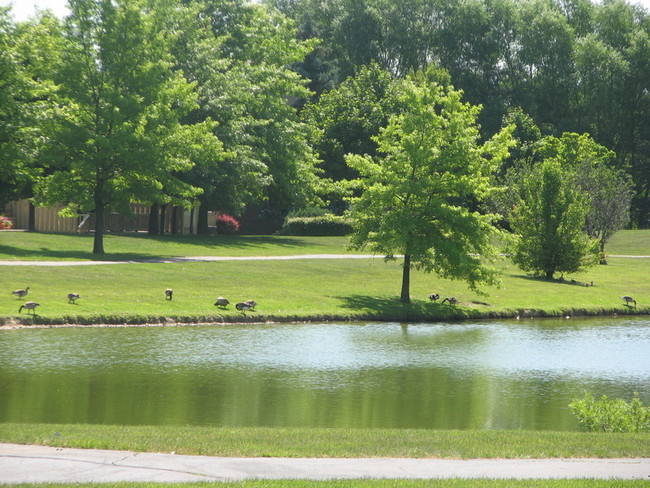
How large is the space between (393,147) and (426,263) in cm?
497

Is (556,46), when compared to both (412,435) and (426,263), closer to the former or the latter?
(426,263)

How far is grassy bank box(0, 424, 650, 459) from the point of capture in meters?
12.3

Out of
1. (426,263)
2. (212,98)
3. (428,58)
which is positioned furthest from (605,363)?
(428,58)

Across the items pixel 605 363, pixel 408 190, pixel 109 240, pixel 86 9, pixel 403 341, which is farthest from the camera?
pixel 109 240

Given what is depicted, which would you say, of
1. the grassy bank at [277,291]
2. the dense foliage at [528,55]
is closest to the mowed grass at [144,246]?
the grassy bank at [277,291]

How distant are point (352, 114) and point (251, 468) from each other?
203 feet

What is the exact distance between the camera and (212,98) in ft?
189

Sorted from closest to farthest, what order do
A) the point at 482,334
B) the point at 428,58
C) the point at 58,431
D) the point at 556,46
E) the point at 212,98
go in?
the point at 58,431
the point at 482,334
the point at 212,98
the point at 556,46
the point at 428,58

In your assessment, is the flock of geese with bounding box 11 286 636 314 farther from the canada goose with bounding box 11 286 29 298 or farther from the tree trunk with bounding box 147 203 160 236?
the tree trunk with bounding box 147 203 160 236

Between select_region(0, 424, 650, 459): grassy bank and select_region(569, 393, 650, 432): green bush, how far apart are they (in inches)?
59.3

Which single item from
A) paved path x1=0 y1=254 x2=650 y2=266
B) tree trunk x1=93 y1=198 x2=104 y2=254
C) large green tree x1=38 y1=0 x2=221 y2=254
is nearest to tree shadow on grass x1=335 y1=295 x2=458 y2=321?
paved path x1=0 y1=254 x2=650 y2=266

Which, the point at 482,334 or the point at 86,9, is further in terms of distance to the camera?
the point at 86,9

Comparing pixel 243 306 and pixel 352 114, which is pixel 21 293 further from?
pixel 352 114

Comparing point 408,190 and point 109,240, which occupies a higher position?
point 408,190
